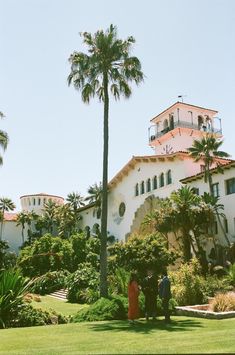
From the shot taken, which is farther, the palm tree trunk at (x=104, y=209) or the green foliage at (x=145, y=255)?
the green foliage at (x=145, y=255)

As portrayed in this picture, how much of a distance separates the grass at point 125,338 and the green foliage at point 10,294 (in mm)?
1480

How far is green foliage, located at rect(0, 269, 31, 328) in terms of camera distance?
14.8 m

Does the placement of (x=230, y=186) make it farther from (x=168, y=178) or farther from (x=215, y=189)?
(x=168, y=178)

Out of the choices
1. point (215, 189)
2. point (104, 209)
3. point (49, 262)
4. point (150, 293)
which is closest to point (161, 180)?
point (215, 189)

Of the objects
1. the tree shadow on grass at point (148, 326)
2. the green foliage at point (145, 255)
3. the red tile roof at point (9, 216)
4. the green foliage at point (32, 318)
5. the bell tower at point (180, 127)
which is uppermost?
the bell tower at point (180, 127)

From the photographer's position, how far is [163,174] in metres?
41.0

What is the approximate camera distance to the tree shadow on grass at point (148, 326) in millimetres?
12541

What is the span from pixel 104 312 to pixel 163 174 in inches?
1014

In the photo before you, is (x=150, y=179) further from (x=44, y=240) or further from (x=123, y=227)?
(x=44, y=240)

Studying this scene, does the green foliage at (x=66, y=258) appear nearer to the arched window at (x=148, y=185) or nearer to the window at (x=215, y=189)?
the arched window at (x=148, y=185)

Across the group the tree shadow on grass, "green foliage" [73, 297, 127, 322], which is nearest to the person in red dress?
the tree shadow on grass

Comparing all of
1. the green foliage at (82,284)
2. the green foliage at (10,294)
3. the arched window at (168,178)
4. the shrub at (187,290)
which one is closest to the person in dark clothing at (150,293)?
the green foliage at (10,294)

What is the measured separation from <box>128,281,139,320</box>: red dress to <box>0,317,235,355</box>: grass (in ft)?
1.12

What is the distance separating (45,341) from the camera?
11031 millimetres
